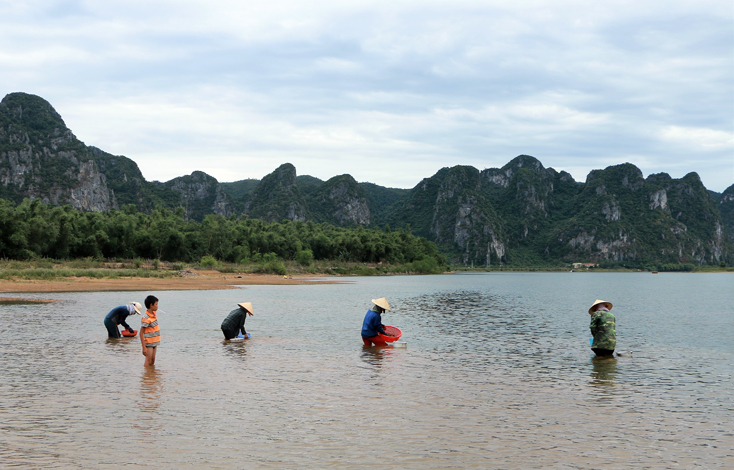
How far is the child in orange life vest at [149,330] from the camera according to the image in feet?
41.3

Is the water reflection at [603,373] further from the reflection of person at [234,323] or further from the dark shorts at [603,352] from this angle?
the reflection of person at [234,323]

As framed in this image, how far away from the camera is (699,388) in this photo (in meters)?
12.3

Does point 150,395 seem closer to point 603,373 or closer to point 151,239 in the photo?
point 603,373

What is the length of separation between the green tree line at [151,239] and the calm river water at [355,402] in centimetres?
4730

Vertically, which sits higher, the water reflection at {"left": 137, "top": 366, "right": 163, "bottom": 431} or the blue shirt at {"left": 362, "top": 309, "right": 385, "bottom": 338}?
the blue shirt at {"left": 362, "top": 309, "right": 385, "bottom": 338}

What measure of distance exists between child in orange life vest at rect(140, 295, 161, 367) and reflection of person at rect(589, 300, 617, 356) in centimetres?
1212

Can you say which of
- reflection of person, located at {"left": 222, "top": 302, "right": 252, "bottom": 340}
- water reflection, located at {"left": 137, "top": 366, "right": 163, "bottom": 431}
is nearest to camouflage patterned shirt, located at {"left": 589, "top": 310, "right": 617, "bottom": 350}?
reflection of person, located at {"left": 222, "top": 302, "right": 252, "bottom": 340}

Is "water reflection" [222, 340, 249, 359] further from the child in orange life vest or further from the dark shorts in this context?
the dark shorts


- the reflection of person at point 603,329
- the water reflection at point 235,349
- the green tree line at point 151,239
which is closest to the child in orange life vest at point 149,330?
the water reflection at point 235,349

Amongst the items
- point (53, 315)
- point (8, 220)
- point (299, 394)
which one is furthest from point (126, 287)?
point (299, 394)

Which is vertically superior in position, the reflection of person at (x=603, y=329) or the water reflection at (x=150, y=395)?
the reflection of person at (x=603, y=329)

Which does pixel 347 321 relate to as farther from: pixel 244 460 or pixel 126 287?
pixel 126 287

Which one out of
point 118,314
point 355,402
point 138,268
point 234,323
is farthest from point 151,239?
point 355,402

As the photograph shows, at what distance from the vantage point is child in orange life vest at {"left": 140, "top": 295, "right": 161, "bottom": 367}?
12586 millimetres
